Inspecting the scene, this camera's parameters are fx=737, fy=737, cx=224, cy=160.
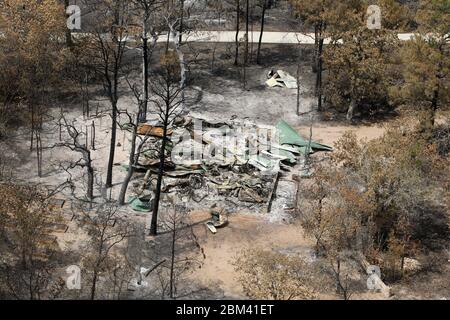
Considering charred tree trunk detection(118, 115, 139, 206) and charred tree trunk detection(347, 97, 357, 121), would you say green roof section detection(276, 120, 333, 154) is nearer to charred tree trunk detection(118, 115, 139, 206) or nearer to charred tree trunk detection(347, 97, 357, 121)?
charred tree trunk detection(347, 97, 357, 121)

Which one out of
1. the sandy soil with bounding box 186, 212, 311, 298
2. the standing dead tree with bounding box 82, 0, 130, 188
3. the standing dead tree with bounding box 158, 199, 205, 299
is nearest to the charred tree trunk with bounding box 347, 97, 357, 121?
the sandy soil with bounding box 186, 212, 311, 298

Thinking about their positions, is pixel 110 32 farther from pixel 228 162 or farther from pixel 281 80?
pixel 228 162

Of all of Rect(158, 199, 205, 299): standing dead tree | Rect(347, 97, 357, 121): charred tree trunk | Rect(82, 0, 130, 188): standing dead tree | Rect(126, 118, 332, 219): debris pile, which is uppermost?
Rect(82, 0, 130, 188): standing dead tree

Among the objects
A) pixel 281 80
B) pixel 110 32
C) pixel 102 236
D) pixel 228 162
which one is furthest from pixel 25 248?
pixel 281 80

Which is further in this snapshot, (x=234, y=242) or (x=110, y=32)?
(x=110, y=32)

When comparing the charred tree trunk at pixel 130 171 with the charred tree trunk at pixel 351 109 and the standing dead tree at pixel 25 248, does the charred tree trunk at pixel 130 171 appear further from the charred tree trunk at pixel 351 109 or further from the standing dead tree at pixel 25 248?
the charred tree trunk at pixel 351 109

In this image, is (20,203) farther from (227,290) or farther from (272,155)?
(272,155)

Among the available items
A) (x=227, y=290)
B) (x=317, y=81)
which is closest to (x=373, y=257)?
(x=227, y=290)

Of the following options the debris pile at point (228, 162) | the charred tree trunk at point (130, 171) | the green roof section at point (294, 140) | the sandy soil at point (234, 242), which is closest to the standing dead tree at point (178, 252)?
the sandy soil at point (234, 242)
